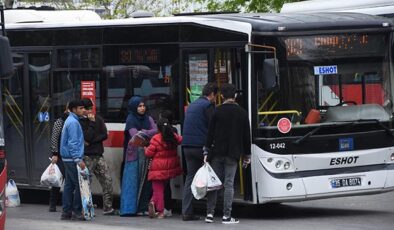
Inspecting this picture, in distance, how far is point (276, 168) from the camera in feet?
44.8

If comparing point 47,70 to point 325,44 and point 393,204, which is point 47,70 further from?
point 393,204

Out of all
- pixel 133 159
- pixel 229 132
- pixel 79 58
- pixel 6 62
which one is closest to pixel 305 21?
pixel 229 132

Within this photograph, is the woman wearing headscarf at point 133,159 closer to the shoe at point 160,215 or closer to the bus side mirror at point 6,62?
the shoe at point 160,215

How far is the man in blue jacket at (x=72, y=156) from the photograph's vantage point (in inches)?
556

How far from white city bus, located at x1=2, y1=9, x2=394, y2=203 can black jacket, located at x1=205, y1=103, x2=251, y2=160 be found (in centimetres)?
31

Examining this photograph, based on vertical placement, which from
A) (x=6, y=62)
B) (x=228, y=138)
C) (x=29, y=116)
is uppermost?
(x=6, y=62)

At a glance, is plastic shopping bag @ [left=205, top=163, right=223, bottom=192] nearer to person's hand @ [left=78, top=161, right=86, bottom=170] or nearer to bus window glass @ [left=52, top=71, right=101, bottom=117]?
person's hand @ [left=78, top=161, right=86, bottom=170]

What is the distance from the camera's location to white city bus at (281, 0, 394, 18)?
19.1 m

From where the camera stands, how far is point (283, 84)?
45.3ft

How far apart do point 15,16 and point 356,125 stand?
651 cm

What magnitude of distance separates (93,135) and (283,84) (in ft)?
9.47

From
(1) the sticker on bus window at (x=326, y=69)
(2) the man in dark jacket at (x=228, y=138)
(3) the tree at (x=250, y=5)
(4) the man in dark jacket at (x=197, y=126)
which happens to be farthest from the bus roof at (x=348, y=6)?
(3) the tree at (x=250, y=5)

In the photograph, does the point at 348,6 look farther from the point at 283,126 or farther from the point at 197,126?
the point at 197,126

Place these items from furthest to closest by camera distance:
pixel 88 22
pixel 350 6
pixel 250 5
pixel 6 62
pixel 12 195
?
pixel 250 5, pixel 350 6, pixel 12 195, pixel 88 22, pixel 6 62
